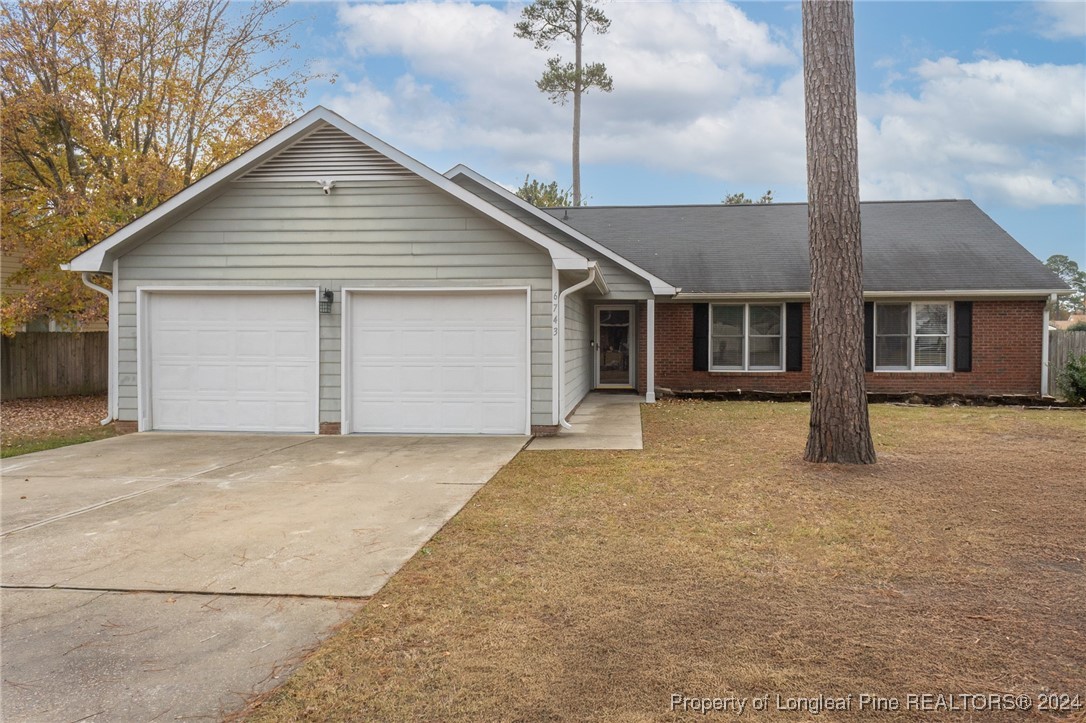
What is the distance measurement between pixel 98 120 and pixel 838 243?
16.6 m

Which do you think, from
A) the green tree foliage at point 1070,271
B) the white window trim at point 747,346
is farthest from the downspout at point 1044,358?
the green tree foliage at point 1070,271

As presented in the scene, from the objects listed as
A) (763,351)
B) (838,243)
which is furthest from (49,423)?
(763,351)

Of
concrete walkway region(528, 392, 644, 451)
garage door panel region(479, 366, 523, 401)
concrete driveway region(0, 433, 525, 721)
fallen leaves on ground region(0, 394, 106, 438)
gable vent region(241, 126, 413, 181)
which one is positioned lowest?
concrete driveway region(0, 433, 525, 721)

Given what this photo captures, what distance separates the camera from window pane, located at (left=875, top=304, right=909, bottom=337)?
50.8ft

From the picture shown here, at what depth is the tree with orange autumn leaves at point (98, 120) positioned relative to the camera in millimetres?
14531

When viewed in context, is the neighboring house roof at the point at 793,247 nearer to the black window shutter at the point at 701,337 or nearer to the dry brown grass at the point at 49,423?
the black window shutter at the point at 701,337

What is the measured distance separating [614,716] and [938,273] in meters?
15.9

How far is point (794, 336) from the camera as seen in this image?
1562cm

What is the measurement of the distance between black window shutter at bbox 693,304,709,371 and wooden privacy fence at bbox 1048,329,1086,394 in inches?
301

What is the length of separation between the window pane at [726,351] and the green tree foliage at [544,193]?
68.0 ft

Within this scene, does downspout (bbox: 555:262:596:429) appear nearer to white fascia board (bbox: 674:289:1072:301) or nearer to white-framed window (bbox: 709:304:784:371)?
white fascia board (bbox: 674:289:1072:301)

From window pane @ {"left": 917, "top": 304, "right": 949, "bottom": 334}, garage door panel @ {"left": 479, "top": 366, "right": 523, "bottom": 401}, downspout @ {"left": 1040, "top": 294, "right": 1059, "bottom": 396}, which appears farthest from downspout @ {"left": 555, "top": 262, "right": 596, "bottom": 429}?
downspout @ {"left": 1040, "top": 294, "right": 1059, "bottom": 396}

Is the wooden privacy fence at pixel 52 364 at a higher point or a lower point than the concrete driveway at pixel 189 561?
higher

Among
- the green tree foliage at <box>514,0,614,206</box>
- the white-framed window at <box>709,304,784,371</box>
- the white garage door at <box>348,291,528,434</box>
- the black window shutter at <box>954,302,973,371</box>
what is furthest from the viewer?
the green tree foliage at <box>514,0,614,206</box>
